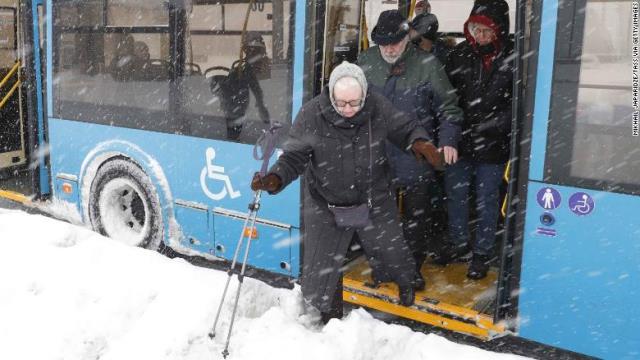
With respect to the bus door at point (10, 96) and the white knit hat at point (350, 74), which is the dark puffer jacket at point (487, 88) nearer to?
the white knit hat at point (350, 74)

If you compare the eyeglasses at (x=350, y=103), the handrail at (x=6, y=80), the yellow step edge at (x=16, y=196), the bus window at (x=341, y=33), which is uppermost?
the bus window at (x=341, y=33)

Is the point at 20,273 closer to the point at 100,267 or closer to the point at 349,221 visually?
the point at 100,267

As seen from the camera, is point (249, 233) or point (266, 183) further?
point (249, 233)

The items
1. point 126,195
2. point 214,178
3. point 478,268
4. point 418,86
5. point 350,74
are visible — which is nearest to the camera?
point 350,74

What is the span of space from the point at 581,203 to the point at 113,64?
14.2 feet

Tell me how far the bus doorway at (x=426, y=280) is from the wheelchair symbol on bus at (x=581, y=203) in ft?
2.85

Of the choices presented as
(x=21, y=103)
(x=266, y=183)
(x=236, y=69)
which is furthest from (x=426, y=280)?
(x=21, y=103)

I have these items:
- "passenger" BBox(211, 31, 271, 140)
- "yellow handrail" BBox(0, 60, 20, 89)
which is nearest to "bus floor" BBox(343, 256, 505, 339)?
"passenger" BBox(211, 31, 271, 140)

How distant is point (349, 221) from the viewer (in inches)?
161

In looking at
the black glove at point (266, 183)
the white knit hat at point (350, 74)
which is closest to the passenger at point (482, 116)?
the white knit hat at point (350, 74)

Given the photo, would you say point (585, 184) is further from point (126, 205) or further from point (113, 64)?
point (126, 205)

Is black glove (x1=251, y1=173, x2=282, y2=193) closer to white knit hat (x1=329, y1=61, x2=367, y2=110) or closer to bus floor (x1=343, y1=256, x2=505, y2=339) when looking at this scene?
white knit hat (x1=329, y1=61, x2=367, y2=110)

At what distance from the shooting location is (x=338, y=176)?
4102mm

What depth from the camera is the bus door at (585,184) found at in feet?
11.8
